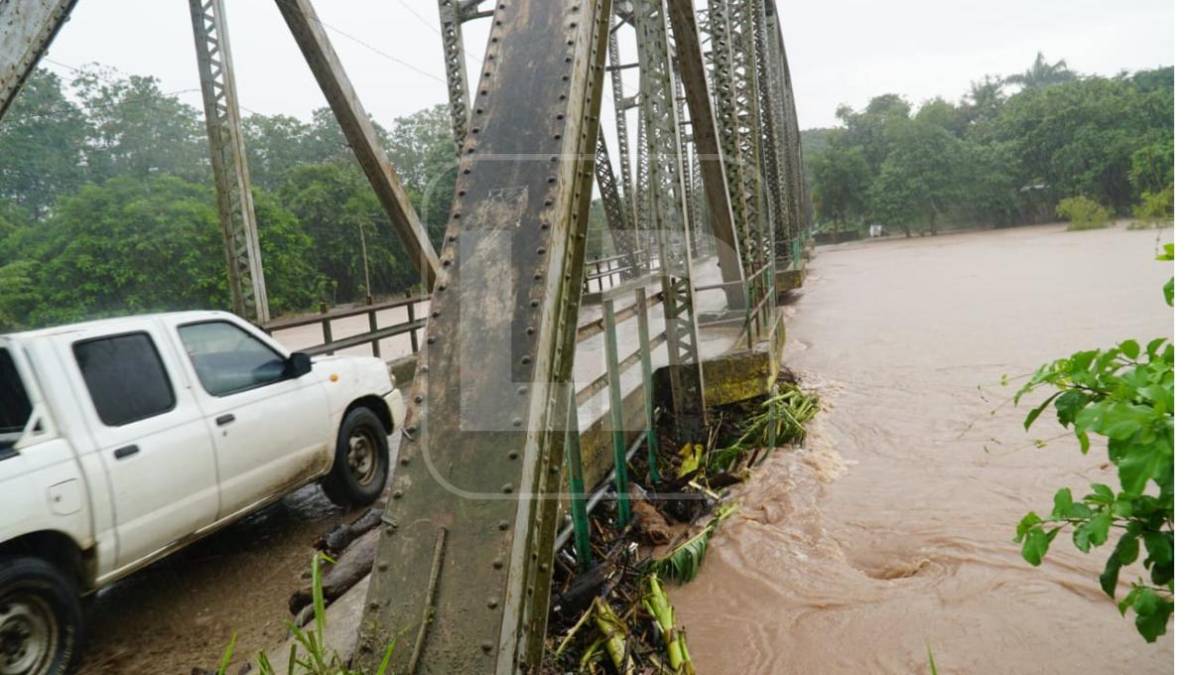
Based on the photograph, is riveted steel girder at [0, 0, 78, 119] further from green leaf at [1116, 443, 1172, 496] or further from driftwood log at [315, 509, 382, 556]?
green leaf at [1116, 443, 1172, 496]

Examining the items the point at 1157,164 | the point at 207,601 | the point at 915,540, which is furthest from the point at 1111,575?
the point at 1157,164

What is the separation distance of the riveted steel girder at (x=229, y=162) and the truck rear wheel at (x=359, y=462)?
114 inches

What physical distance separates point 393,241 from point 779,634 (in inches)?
1460

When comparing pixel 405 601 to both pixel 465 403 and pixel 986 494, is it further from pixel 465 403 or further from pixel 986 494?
pixel 986 494

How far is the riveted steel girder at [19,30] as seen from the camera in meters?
4.52

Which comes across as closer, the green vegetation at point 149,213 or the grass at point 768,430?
the grass at point 768,430

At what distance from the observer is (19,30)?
455cm

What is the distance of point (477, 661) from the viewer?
1502mm

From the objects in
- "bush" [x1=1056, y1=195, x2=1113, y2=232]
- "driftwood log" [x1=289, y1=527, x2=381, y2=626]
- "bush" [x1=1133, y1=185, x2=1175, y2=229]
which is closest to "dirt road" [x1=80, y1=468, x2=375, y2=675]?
"driftwood log" [x1=289, y1=527, x2=381, y2=626]

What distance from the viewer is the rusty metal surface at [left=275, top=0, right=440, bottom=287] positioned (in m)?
6.56

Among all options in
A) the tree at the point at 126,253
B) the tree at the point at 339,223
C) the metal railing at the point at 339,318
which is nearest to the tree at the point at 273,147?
the tree at the point at 339,223

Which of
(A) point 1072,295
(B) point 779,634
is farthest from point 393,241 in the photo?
(B) point 779,634

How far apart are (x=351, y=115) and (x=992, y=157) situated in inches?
1979

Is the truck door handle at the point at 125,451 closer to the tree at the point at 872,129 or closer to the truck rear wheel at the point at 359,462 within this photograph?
the truck rear wheel at the point at 359,462
